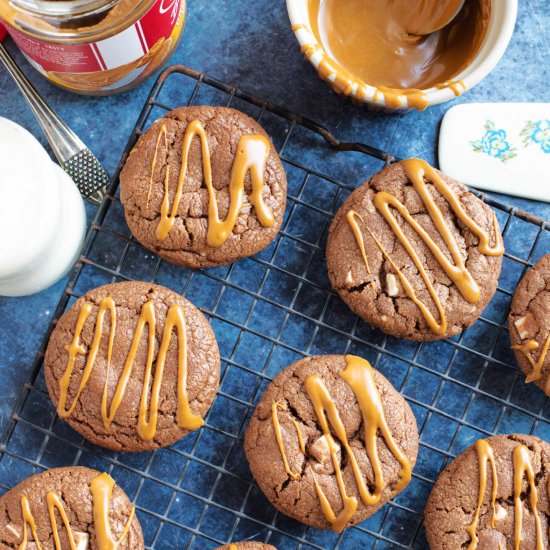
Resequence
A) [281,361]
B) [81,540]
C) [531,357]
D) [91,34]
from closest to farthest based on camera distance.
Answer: [91,34] < [81,540] < [531,357] < [281,361]

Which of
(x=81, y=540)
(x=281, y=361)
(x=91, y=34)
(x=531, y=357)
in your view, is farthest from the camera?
(x=281, y=361)

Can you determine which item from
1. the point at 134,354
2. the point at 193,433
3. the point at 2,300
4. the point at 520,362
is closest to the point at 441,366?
the point at 520,362

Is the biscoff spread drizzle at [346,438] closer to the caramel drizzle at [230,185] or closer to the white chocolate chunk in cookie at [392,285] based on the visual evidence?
the white chocolate chunk in cookie at [392,285]

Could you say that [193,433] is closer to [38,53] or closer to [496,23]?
[38,53]

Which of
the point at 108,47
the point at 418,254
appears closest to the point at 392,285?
the point at 418,254

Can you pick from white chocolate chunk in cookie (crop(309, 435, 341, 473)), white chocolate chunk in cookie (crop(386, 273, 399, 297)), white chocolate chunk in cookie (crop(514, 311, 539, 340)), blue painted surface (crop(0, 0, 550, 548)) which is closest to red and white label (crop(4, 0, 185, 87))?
blue painted surface (crop(0, 0, 550, 548))

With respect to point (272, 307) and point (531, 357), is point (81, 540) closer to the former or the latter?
point (272, 307)

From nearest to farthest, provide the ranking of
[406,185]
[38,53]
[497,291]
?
[38,53] → [406,185] → [497,291]
